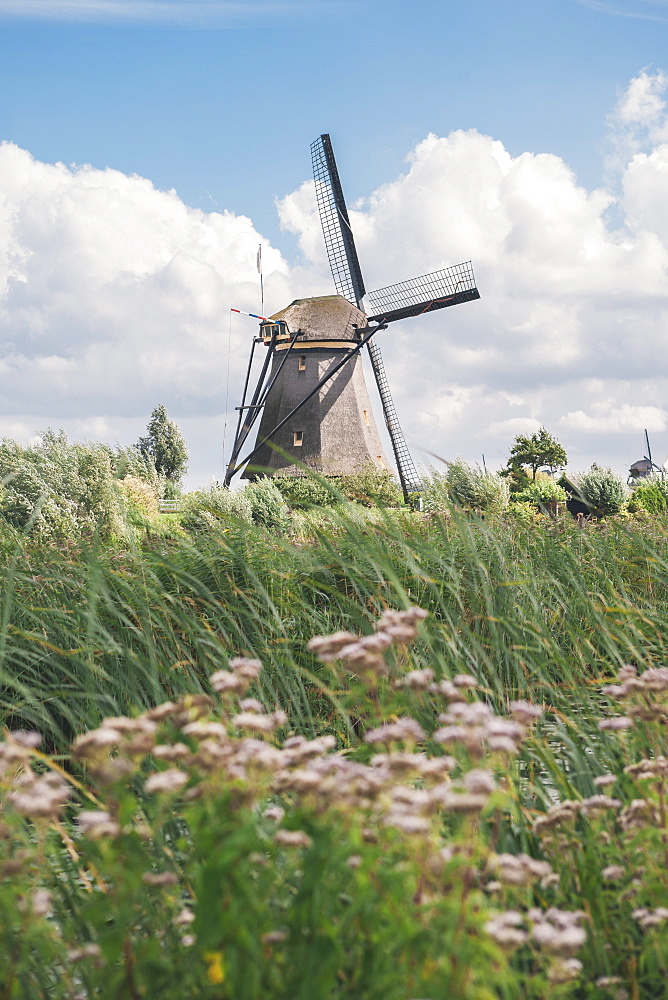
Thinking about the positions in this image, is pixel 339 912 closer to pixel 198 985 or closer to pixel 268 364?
pixel 198 985

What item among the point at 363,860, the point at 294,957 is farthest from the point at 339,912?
the point at 363,860

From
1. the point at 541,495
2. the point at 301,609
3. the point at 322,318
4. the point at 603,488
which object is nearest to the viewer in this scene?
the point at 301,609

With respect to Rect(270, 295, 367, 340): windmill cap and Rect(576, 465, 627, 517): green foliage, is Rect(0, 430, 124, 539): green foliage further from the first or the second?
Rect(576, 465, 627, 517): green foliage

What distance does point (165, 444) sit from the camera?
185 feet

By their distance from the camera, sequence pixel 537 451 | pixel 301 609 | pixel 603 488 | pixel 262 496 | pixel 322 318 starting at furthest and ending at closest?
pixel 537 451
pixel 322 318
pixel 603 488
pixel 262 496
pixel 301 609

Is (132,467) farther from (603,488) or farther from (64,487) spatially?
(603,488)

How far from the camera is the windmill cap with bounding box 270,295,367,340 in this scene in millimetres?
30141

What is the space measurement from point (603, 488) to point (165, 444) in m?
35.0

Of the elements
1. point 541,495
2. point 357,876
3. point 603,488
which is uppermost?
point 603,488

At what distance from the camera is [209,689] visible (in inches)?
168

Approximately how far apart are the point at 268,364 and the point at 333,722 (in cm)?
2664

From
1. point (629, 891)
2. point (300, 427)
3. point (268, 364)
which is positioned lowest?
point (629, 891)

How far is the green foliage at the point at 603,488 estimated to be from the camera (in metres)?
28.3

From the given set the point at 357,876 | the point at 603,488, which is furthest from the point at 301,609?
the point at 603,488
